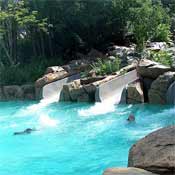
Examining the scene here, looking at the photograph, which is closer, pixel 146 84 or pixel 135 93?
Answer: pixel 135 93

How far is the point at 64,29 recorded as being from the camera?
67.4ft

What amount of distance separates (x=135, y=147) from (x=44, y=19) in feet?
51.8

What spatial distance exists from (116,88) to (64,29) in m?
7.43

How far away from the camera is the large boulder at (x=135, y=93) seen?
12.7 meters

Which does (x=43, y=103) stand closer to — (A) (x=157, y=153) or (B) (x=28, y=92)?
(B) (x=28, y=92)

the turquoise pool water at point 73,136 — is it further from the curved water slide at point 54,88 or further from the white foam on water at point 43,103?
the curved water slide at point 54,88

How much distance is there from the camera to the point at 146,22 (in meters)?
19.0

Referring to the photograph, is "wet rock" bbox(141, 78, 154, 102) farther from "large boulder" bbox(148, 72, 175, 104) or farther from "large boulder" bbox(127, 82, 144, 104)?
"large boulder" bbox(148, 72, 175, 104)

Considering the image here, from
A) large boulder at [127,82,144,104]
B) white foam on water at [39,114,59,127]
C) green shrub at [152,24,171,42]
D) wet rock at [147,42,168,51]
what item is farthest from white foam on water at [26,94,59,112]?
green shrub at [152,24,171,42]

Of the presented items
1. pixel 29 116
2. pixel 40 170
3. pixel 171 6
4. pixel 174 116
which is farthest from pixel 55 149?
pixel 171 6

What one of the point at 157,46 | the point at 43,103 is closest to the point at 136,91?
the point at 43,103

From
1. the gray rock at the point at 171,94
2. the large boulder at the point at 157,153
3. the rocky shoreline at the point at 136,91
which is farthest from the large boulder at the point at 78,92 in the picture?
the large boulder at the point at 157,153

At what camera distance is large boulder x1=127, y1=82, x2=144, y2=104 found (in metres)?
12.7

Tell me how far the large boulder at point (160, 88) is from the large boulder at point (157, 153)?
8472 millimetres
